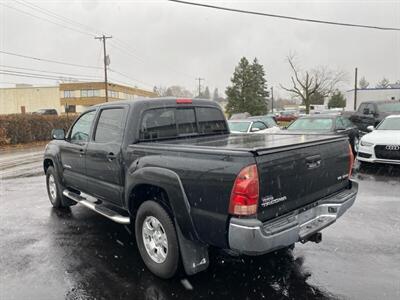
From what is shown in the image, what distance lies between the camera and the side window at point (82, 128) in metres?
5.38

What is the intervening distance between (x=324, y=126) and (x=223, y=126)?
25.3 ft

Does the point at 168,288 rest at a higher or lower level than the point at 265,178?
lower

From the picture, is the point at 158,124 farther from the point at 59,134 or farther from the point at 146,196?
the point at 59,134

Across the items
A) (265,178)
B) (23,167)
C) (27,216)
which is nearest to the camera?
(265,178)

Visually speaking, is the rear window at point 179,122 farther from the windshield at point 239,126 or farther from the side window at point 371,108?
the side window at point 371,108

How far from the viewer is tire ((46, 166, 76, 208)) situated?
6.34m

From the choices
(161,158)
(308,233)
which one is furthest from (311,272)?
(161,158)

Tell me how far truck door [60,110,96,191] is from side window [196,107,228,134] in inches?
63.4

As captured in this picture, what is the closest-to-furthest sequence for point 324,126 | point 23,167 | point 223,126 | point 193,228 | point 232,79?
point 193,228 → point 223,126 → point 324,126 → point 23,167 → point 232,79

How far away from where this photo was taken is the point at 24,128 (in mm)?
23641

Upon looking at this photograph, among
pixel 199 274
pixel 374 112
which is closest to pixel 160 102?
pixel 199 274

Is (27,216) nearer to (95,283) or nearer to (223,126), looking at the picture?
(95,283)

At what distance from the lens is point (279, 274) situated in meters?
3.89

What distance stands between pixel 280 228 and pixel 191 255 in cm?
97
